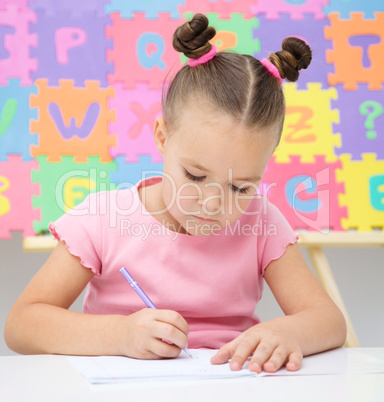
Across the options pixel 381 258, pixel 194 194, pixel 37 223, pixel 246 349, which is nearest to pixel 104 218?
pixel 194 194

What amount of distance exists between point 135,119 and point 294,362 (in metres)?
0.92

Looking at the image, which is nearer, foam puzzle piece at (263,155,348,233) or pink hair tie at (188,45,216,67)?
pink hair tie at (188,45,216,67)

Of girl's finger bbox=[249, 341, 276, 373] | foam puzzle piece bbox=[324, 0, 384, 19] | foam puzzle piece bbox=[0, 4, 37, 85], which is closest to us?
girl's finger bbox=[249, 341, 276, 373]

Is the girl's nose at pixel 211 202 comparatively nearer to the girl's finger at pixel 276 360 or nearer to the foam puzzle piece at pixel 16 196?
the girl's finger at pixel 276 360

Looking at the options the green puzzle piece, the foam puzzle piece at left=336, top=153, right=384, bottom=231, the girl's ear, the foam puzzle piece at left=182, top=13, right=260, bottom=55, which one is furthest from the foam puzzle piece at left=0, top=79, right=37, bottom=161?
the foam puzzle piece at left=336, top=153, right=384, bottom=231

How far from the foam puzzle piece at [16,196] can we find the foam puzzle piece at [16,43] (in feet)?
0.70

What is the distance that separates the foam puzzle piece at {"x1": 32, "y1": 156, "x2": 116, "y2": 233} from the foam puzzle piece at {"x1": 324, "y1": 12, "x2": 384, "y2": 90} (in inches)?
25.8

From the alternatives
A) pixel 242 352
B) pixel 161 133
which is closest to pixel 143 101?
pixel 161 133

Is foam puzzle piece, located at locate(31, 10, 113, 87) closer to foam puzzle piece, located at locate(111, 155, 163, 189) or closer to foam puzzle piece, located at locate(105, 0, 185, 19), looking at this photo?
foam puzzle piece, located at locate(105, 0, 185, 19)

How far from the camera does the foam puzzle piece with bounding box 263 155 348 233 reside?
139cm

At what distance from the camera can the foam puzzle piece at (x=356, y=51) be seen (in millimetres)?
1457

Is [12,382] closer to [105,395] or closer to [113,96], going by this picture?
[105,395]

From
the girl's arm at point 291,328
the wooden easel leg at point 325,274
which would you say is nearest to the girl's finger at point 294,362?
the girl's arm at point 291,328

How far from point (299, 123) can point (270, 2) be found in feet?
1.10
